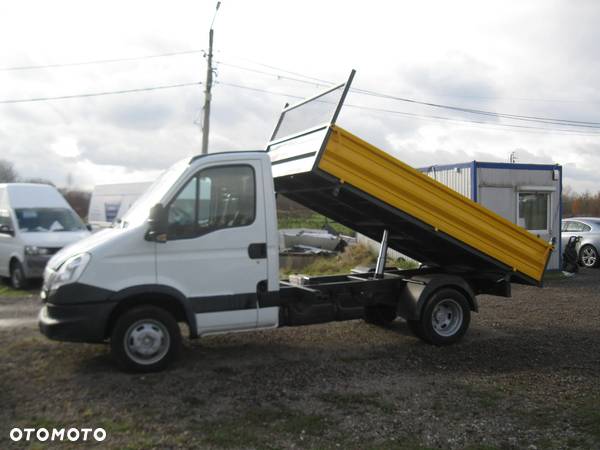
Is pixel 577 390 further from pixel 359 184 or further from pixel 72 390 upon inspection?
pixel 72 390

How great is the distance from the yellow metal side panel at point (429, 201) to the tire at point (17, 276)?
349 inches

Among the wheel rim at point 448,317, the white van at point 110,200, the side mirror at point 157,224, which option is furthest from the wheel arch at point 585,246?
the side mirror at point 157,224

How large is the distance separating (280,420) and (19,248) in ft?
31.3

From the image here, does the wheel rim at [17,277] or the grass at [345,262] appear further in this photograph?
the grass at [345,262]

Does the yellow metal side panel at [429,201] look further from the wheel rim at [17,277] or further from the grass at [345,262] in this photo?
the wheel rim at [17,277]

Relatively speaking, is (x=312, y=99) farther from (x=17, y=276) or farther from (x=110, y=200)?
(x=110, y=200)

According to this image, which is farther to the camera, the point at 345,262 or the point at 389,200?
the point at 345,262

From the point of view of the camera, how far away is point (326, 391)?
5.73 m

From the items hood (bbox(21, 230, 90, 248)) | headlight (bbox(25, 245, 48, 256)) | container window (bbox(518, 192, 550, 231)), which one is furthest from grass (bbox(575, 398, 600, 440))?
headlight (bbox(25, 245, 48, 256))

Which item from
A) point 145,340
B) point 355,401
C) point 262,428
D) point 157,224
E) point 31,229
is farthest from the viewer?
point 31,229

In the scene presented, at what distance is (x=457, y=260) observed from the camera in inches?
316

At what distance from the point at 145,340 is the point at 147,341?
0.02 meters

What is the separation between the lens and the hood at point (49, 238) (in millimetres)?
12352

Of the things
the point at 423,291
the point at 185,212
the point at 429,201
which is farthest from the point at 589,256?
the point at 185,212
